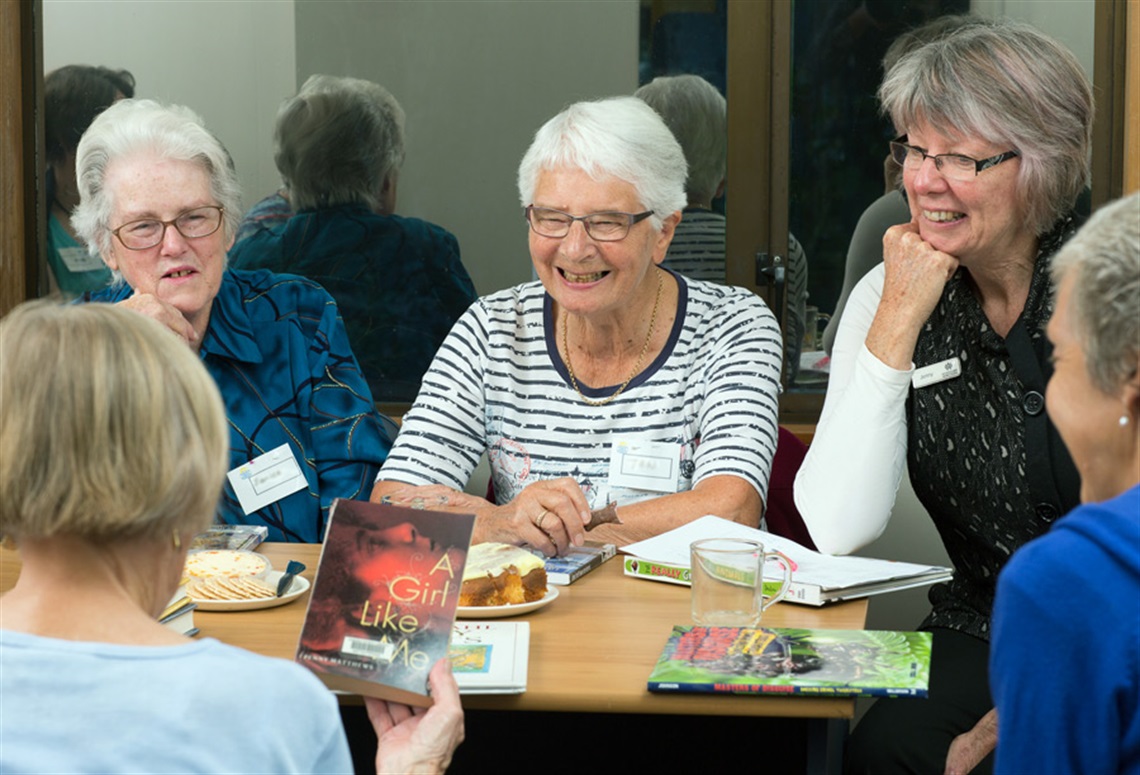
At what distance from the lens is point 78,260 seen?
4.19 metres

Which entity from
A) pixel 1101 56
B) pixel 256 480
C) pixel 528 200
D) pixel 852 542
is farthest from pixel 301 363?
pixel 1101 56

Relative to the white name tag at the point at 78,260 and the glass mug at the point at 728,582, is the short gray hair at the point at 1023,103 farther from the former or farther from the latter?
the white name tag at the point at 78,260

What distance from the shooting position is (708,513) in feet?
8.57

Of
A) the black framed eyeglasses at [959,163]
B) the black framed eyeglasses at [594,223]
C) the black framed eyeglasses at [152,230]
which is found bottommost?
the black framed eyeglasses at [152,230]

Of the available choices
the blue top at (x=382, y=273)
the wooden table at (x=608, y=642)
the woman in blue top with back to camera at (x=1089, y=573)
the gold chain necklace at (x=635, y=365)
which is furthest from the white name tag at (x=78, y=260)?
the woman in blue top with back to camera at (x=1089, y=573)

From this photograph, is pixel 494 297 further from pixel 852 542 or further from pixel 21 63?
pixel 21 63

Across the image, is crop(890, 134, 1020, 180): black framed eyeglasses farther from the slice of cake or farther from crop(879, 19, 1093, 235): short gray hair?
the slice of cake

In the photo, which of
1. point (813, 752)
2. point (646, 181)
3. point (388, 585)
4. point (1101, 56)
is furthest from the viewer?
point (1101, 56)

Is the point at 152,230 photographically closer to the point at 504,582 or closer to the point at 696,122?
the point at 504,582

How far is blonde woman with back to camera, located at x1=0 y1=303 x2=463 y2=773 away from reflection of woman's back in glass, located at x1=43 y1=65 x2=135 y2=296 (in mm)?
3067

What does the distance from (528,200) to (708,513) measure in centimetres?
79

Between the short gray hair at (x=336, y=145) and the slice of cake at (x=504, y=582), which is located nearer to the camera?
the slice of cake at (x=504, y=582)

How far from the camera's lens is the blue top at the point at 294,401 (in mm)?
2928

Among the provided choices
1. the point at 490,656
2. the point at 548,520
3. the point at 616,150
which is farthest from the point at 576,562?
the point at 616,150
